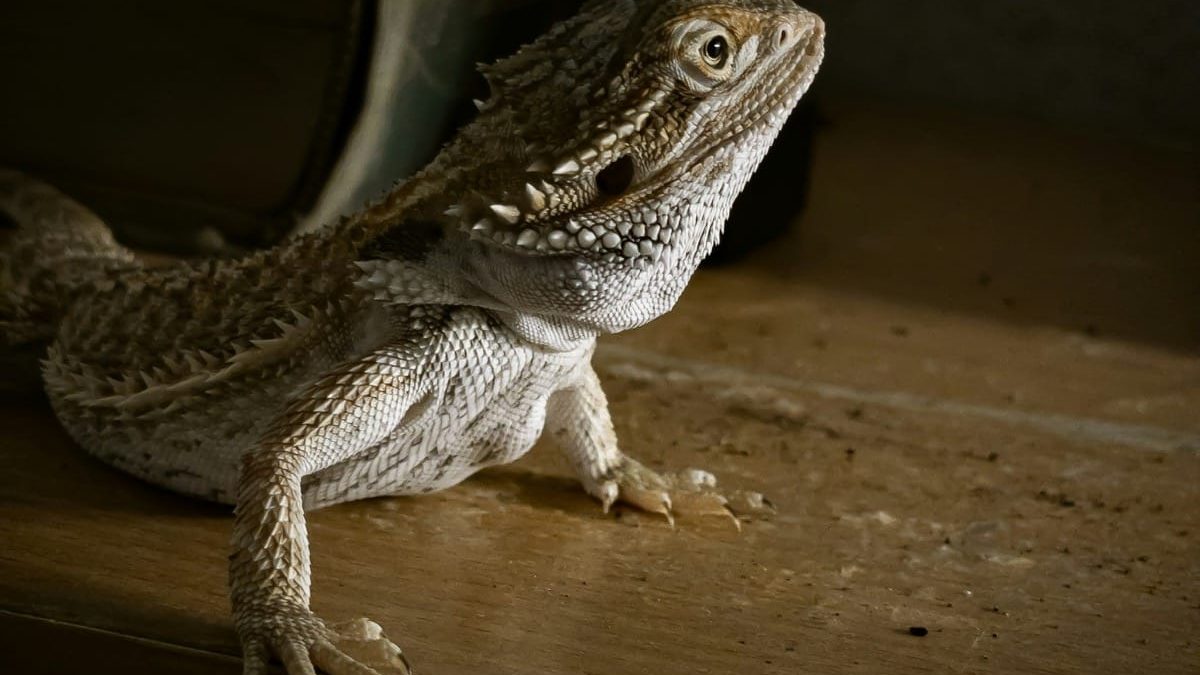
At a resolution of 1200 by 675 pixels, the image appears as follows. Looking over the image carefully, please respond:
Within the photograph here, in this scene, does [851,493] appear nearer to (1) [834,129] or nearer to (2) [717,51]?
(2) [717,51]

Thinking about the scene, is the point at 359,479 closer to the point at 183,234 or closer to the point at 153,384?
the point at 153,384

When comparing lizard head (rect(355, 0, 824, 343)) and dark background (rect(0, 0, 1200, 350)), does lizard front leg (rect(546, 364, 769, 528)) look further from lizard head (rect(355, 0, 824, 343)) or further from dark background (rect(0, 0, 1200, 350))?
dark background (rect(0, 0, 1200, 350))

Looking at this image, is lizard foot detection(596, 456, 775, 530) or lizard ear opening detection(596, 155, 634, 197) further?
lizard foot detection(596, 456, 775, 530)

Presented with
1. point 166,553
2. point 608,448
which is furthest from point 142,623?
point 608,448

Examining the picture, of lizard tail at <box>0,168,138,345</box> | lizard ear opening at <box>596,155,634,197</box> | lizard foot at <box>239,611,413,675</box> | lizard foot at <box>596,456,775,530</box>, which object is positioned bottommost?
lizard foot at <box>239,611,413,675</box>

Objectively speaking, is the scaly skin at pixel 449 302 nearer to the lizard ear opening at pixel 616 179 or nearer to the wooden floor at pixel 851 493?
the lizard ear opening at pixel 616 179

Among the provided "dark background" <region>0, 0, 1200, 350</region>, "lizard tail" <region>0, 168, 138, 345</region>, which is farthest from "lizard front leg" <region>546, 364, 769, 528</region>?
"dark background" <region>0, 0, 1200, 350</region>
